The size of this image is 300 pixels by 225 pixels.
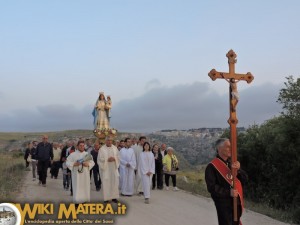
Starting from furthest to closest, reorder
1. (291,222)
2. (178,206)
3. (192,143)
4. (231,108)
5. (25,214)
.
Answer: (192,143)
(178,206)
(291,222)
(25,214)
(231,108)

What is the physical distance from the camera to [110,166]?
13.8 m

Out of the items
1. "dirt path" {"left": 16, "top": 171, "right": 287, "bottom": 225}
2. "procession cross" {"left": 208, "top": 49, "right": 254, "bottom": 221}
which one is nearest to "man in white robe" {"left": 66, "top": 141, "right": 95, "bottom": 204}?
"dirt path" {"left": 16, "top": 171, "right": 287, "bottom": 225}

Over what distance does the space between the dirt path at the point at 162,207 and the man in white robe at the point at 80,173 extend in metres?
1.17

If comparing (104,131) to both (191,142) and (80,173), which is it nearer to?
(80,173)

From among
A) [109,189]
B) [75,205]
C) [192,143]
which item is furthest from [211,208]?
[192,143]

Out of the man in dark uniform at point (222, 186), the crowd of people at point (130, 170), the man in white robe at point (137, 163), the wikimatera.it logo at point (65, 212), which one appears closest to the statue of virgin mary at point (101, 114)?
the crowd of people at point (130, 170)

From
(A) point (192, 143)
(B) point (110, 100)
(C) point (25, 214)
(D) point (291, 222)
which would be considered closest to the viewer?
(C) point (25, 214)

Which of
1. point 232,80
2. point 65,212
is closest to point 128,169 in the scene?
point 65,212

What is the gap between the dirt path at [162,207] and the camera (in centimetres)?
→ 1098

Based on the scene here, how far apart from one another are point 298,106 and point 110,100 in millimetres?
10245

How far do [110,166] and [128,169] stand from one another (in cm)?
227

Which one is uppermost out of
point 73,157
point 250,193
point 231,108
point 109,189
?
point 231,108

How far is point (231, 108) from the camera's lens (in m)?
7.14

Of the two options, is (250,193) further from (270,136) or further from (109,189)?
(109,189)
